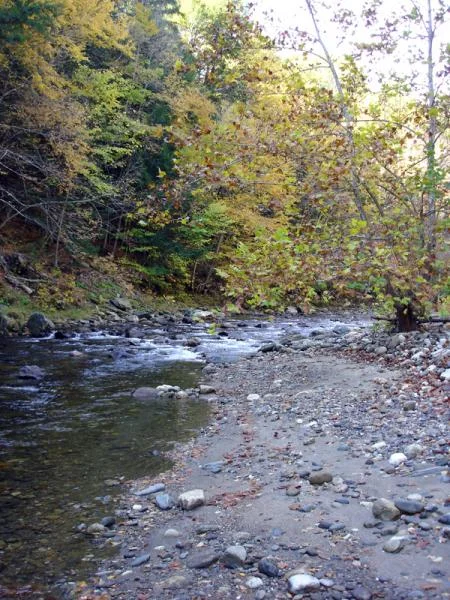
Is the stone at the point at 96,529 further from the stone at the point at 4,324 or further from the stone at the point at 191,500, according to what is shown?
the stone at the point at 4,324

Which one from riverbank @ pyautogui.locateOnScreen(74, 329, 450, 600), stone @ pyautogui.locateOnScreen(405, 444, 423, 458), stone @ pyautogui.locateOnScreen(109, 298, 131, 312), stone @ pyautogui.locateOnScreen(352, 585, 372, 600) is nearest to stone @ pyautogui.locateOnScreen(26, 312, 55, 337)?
stone @ pyautogui.locateOnScreen(109, 298, 131, 312)

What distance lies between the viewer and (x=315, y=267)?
777cm

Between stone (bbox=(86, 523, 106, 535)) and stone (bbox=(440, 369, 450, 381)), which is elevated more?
stone (bbox=(440, 369, 450, 381))

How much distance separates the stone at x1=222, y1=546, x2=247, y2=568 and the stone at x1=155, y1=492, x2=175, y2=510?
117cm

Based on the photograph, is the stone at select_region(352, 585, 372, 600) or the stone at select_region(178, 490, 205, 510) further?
the stone at select_region(178, 490, 205, 510)

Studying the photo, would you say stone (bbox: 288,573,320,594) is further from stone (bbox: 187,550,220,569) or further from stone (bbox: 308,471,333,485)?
stone (bbox: 308,471,333,485)

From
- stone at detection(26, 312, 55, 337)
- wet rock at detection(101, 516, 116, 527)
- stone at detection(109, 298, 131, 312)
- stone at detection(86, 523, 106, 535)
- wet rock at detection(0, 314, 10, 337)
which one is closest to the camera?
stone at detection(86, 523, 106, 535)

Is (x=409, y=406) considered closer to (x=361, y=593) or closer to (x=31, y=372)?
(x=361, y=593)

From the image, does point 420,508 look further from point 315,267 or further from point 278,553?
point 315,267

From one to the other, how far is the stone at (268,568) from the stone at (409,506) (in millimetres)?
936

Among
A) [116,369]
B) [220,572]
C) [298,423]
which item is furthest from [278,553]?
[116,369]

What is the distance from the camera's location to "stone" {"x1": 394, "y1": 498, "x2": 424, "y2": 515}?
139 inches

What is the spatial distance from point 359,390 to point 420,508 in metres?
3.87

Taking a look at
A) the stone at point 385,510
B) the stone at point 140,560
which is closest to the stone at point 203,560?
the stone at point 140,560
